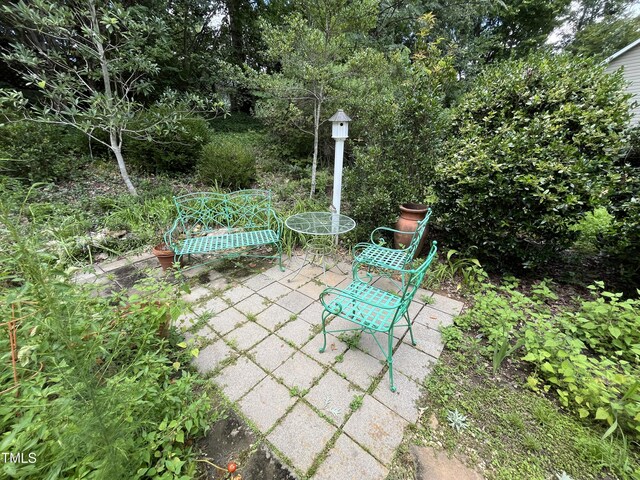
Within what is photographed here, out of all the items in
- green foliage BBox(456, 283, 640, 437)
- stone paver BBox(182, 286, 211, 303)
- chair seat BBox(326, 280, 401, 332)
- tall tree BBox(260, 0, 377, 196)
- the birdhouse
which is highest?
tall tree BBox(260, 0, 377, 196)

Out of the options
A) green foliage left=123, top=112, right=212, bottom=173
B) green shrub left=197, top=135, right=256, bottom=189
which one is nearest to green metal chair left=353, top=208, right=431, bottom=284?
green shrub left=197, top=135, right=256, bottom=189

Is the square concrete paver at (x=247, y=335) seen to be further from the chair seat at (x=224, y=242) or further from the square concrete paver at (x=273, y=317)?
the chair seat at (x=224, y=242)

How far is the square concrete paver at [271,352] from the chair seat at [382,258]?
1.03 metres

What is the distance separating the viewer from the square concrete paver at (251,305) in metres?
2.25

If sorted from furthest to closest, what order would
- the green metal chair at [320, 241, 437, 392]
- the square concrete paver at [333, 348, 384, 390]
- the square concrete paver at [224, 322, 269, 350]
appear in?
the square concrete paver at [224, 322, 269, 350]
the square concrete paver at [333, 348, 384, 390]
the green metal chair at [320, 241, 437, 392]

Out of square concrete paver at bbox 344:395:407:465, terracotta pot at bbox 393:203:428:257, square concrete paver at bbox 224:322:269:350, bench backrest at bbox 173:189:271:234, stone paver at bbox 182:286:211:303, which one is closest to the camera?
square concrete paver at bbox 344:395:407:465

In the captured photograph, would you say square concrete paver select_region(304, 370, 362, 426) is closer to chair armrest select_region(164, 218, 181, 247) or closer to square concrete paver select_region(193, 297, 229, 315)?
square concrete paver select_region(193, 297, 229, 315)

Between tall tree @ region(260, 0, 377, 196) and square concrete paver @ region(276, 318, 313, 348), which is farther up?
tall tree @ region(260, 0, 377, 196)

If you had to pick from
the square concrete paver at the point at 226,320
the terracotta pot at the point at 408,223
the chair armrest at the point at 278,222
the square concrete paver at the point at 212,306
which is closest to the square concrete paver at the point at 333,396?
the square concrete paver at the point at 226,320

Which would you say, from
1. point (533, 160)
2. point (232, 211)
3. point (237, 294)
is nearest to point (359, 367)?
point (237, 294)

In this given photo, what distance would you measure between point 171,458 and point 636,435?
237cm

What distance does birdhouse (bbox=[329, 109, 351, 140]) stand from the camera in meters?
3.09

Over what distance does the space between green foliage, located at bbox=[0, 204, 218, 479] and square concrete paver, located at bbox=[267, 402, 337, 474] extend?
1.31 ft

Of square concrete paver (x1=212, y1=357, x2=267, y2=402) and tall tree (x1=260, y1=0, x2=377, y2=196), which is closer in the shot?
square concrete paver (x1=212, y1=357, x2=267, y2=402)
